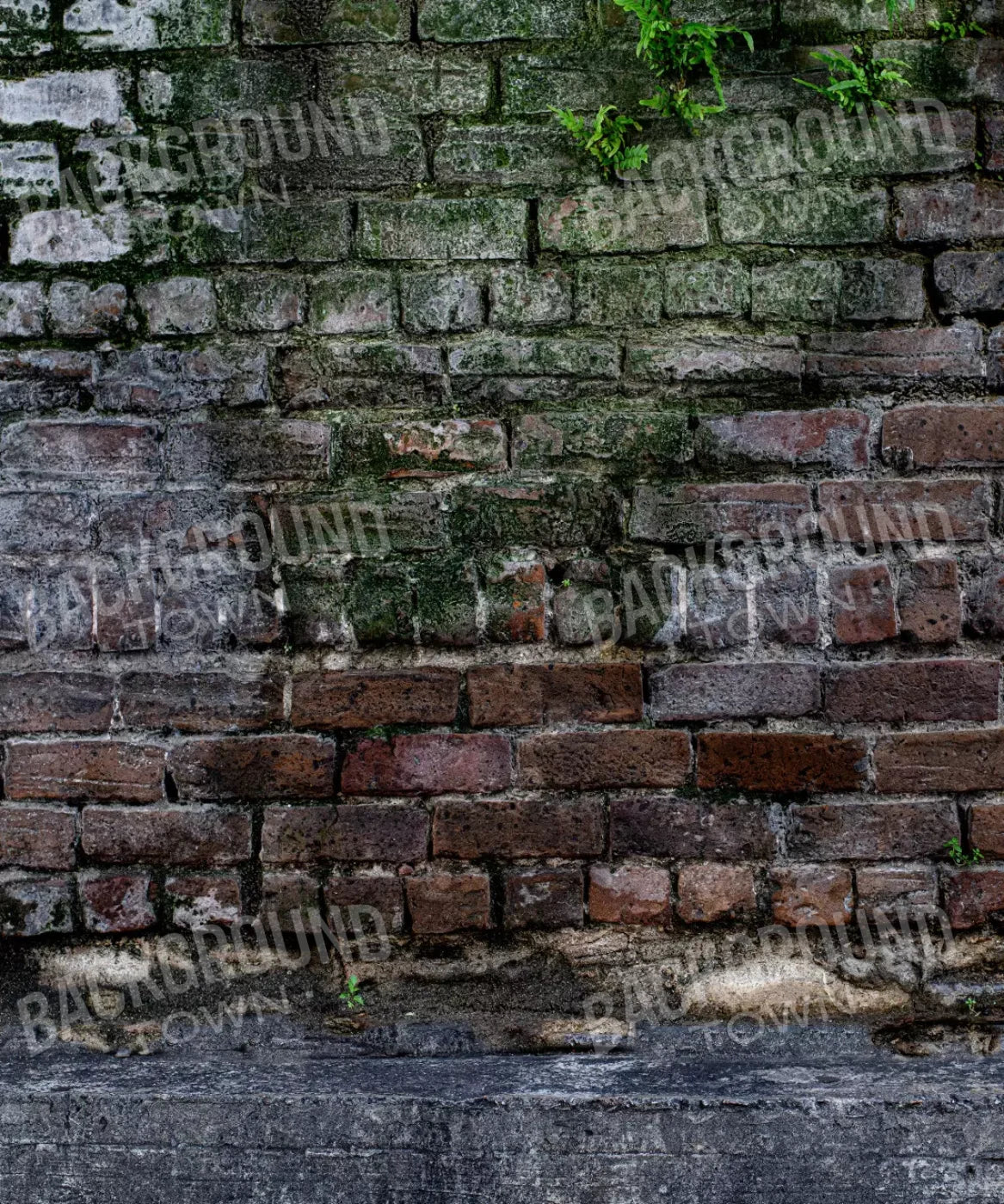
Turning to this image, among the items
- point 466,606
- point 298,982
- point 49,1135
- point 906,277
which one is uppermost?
point 906,277

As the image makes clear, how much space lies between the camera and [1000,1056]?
1352mm

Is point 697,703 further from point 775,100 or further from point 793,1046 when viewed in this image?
point 775,100

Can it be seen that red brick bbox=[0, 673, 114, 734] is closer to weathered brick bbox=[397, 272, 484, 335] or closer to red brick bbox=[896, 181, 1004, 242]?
weathered brick bbox=[397, 272, 484, 335]

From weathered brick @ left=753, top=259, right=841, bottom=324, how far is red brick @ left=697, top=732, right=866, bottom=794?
601 mm

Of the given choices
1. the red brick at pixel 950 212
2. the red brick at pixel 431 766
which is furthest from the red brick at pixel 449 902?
the red brick at pixel 950 212

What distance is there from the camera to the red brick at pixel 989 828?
138cm

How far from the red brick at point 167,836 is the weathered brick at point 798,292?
3.43 feet

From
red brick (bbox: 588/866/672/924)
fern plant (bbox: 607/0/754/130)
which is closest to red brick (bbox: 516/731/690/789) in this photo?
red brick (bbox: 588/866/672/924)

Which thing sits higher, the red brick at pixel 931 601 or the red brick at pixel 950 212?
the red brick at pixel 950 212

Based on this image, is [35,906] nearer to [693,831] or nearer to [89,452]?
[89,452]

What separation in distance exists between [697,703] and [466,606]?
1.17 feet

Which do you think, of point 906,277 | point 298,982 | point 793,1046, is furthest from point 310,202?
point 793,1046

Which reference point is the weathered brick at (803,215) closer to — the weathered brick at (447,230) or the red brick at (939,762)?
the weathered brick at (447,230)

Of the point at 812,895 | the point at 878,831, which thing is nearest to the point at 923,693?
the point at 878,831
